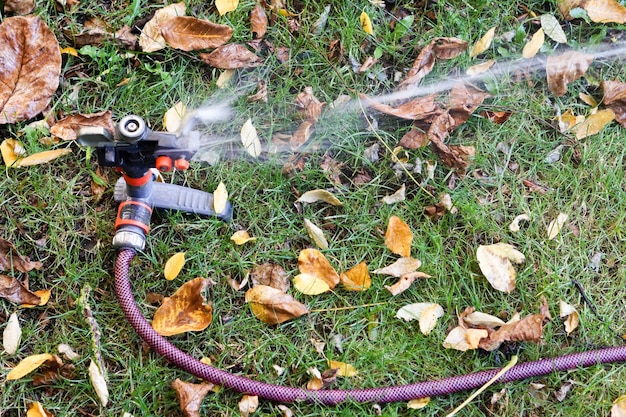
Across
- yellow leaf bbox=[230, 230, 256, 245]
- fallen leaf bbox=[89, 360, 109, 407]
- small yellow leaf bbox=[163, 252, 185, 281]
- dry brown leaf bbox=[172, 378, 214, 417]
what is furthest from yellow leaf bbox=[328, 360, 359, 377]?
fallen leaf bbox=[89, 360, 109, 407]

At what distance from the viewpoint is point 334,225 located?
2.81 m

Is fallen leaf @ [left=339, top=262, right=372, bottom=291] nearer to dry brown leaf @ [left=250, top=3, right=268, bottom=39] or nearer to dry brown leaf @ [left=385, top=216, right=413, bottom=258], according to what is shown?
dry brown leaf @ [left=385, top=216, right=413, bottom=258]

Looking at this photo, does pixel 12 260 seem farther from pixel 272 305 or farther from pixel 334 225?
pixel 334 225

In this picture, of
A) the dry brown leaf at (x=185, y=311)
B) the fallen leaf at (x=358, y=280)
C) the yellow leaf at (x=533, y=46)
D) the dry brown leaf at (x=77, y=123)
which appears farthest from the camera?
the yellow leaf at (x=533, y=46)

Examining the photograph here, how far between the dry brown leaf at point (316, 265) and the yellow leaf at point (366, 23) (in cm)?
107

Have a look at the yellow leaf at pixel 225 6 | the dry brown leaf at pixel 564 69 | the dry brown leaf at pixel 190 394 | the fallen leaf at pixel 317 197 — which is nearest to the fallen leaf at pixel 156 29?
the yellow leaf at pixel 225 6

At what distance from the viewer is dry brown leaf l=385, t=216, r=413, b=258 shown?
108 inches

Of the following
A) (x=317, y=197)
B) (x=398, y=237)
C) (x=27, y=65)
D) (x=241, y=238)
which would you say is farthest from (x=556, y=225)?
(x=27, y=65)

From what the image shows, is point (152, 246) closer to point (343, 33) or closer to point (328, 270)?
point (328, 270)

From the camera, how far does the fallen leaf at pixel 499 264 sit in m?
2.71

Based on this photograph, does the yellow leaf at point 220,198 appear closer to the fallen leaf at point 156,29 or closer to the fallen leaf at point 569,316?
the fallen leaf at point 156,29

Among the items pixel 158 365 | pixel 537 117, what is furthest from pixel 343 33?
pixel 158 365

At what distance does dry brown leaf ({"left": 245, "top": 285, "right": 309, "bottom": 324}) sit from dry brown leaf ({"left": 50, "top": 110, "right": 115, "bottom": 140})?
0.92 metres

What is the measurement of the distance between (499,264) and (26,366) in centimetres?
Answer: 188
